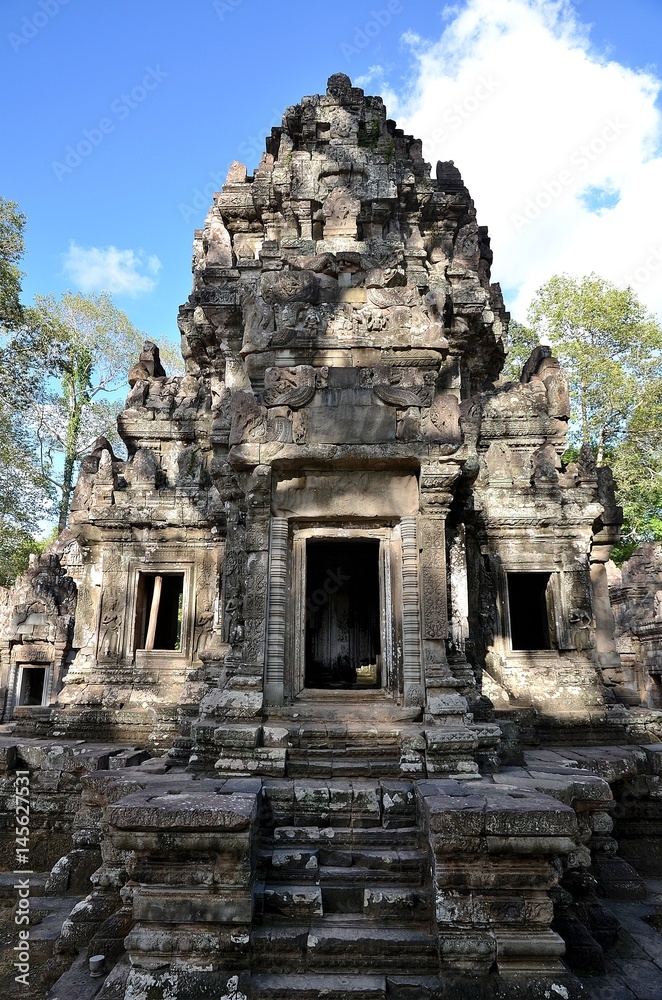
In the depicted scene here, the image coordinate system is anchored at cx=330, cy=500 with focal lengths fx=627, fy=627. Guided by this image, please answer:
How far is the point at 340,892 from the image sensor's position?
4105 millimetres

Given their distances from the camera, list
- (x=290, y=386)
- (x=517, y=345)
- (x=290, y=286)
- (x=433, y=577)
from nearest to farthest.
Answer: (x=433, y=577) < (x=290, y=386) < (x=290, y=286) < (x=517, y=345)

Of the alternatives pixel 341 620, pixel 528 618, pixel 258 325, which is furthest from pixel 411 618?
pixel 528 618

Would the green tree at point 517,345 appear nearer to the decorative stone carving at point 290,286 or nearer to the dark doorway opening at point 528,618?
the dark doorway opening at point 528,618

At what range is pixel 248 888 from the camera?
3746mm

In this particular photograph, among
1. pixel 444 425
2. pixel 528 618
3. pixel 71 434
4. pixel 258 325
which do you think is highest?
pixel 71 434

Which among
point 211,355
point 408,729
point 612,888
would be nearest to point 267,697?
point 408,729

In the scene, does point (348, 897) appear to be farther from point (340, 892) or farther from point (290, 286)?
point (290, 286)

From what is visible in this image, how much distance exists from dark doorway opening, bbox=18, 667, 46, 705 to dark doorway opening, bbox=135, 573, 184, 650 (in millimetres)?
7013

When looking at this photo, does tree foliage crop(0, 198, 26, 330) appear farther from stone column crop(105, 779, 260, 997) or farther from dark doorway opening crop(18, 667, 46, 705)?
stone column crop(105, 779, 260, 997)

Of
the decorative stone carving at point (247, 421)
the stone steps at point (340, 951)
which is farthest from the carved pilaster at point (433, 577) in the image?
the stone steps at point (340, 951)

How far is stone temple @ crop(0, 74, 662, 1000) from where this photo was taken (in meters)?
3.73

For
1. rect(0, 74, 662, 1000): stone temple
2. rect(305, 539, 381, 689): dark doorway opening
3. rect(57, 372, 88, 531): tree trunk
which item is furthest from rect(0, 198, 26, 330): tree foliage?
rect(305, 539, 381, 689): dark doorway opening

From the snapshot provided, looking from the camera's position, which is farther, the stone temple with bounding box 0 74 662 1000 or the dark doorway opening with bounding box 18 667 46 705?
the dark doorway opening with bounding box 18 667 46 705

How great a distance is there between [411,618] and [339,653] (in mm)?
5444
